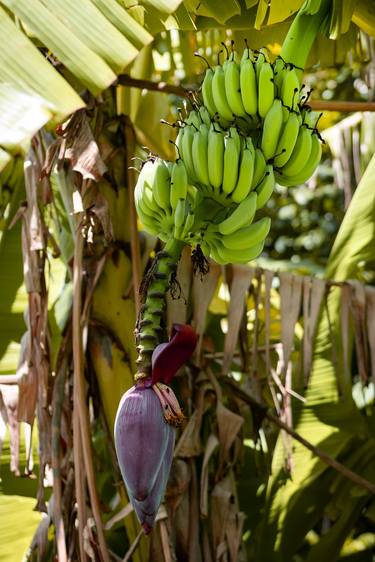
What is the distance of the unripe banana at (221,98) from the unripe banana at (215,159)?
0.05m

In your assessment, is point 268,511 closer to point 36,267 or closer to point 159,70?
point 36,267

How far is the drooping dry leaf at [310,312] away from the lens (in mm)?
1354

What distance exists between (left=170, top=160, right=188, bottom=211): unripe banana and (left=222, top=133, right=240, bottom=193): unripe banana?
Answer: 39 mm

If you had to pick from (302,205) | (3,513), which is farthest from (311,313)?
(302,205)

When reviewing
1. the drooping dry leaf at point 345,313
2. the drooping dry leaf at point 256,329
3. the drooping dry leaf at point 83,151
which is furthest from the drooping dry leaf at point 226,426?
the drooping dry leaf at point 83,151

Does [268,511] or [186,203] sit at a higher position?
[186,203]

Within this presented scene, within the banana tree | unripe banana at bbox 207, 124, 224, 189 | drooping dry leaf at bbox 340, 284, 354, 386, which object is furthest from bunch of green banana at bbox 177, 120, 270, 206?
drooping dry leaf at bbox 340, 284, 354, 386

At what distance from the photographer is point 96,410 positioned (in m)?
1.33

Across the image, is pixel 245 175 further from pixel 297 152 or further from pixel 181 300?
pixel 181 300

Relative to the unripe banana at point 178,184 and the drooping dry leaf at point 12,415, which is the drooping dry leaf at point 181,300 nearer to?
the drooping dry leaf at point 12,415

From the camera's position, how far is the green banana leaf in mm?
1521

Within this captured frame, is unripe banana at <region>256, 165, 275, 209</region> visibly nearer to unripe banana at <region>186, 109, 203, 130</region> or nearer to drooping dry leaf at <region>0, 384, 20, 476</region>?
unripe banana at <region>186, 109, 203, 130</region>

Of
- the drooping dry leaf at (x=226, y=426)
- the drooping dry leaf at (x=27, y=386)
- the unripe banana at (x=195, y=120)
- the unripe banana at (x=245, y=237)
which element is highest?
the unripe banana at (x=195, y=120)

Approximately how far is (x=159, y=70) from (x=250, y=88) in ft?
4.23
